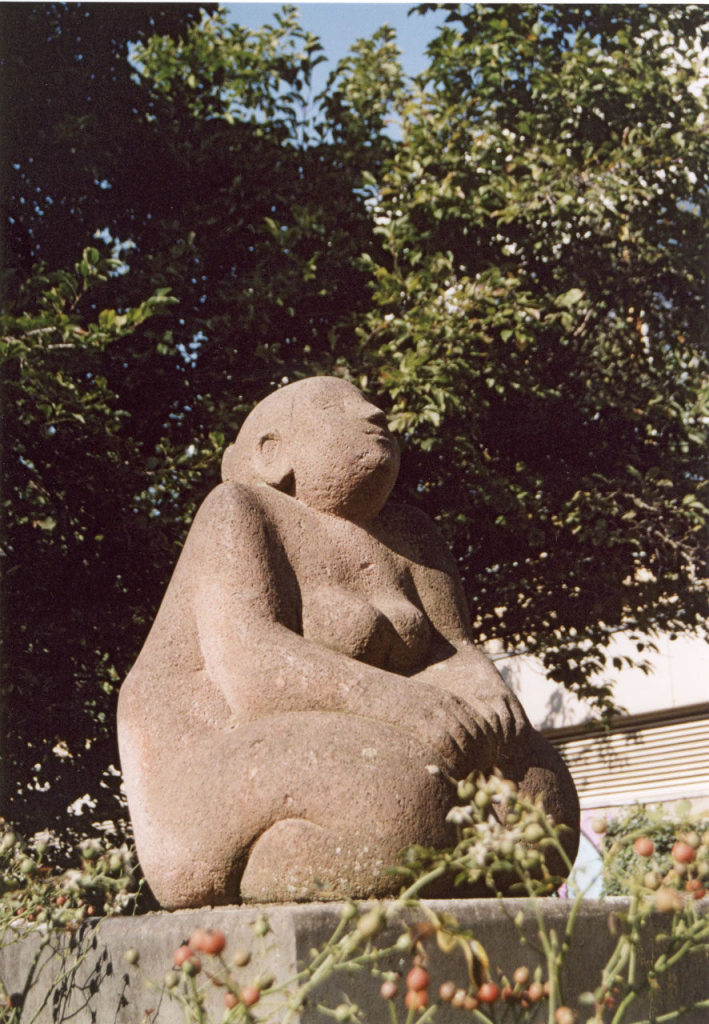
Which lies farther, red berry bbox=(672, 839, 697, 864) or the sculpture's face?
the sculpture's face

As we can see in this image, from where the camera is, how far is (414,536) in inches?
162

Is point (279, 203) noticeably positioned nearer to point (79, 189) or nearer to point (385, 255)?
point (385, 255)

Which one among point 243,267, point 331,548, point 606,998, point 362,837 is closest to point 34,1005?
point 362,837

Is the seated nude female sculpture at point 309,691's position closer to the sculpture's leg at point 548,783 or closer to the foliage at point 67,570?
the sculpture's leg at point 548,783

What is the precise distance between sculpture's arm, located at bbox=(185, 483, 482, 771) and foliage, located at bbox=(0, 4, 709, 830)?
277cm

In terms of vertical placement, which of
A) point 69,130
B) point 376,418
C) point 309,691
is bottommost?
point 309,691

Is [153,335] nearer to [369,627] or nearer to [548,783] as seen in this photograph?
[369,627]

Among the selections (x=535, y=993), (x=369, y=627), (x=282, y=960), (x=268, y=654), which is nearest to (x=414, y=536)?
(x=369, y=627)

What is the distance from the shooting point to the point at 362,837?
2896 millimetres

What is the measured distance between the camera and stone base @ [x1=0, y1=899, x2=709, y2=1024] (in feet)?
8.29

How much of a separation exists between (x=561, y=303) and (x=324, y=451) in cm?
359

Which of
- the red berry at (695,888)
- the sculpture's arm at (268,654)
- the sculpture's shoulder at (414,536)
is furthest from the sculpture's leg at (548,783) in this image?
the red berry at (695,888)

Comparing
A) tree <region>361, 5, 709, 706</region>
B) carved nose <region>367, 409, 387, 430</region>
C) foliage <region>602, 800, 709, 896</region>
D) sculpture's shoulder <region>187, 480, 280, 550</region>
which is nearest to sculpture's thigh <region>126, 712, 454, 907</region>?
sculpture's shoulder <region>187, 480, 280, 550</region>

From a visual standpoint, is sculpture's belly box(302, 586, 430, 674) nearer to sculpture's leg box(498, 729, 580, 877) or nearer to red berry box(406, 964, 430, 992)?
sculpture's leg box(498, 729, 580, 877)
